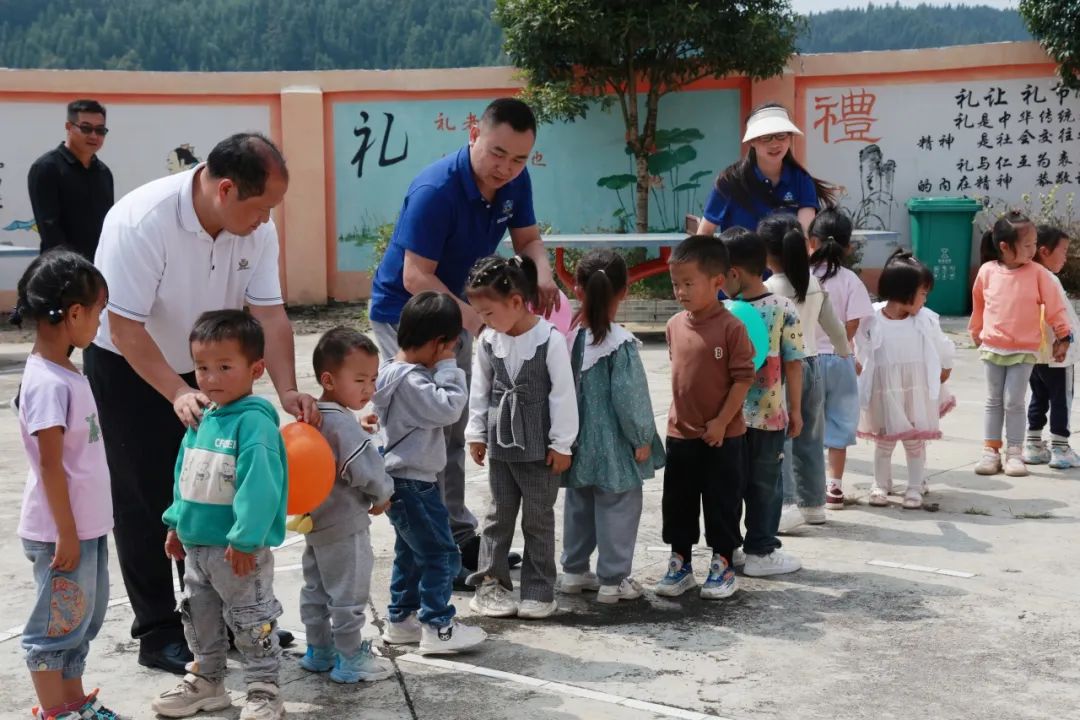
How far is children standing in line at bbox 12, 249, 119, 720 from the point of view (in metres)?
3.27

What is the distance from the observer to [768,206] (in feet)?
18.7

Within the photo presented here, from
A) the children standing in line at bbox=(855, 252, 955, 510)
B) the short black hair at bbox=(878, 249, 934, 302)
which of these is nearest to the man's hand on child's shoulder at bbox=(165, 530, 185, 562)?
the children standing in line at bbox=(855, 252, 955, 510)

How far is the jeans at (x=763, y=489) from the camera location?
4855 mm

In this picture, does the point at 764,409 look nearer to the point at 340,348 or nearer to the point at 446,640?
the point at 446,640

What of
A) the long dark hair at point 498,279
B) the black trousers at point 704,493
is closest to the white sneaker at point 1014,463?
the black trousers at point 704,493

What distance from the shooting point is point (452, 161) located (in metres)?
4.62

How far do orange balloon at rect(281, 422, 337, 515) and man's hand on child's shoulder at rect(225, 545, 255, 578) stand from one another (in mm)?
190

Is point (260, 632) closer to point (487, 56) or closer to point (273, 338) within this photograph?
point (273, 338)

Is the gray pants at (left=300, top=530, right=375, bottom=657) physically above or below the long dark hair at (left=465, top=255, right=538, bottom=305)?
below

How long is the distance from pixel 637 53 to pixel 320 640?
10.6 metres

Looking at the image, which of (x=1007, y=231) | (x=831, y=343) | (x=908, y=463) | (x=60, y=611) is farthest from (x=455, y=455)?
(x=1007, y=231)

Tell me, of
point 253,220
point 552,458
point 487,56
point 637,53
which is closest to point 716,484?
point 552,458

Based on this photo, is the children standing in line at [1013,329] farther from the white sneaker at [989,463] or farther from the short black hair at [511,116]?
the short black hair at [511,116]

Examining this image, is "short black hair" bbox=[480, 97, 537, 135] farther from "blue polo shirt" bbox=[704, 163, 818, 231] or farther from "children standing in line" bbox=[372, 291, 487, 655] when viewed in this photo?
"blue polo shirt" bbox=[704, 163, 818, 231]
